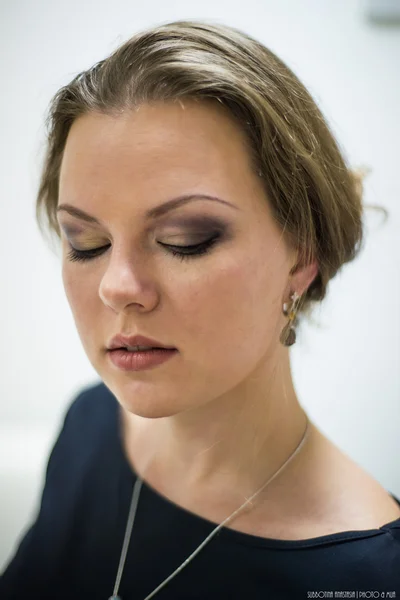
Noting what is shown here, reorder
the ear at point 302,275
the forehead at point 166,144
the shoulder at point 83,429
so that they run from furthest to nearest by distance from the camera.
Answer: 1. the shoulder at point 83,429
2. the ear at point 302,275
3. the forehead at point 166,144

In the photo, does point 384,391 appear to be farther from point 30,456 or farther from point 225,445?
point 30,456

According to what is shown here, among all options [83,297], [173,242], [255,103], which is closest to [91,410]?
[83,297]

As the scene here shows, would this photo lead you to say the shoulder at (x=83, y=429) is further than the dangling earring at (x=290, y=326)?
Yes

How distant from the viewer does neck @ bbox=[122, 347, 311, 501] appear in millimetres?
726

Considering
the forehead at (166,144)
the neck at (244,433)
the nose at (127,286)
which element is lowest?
the neck at (244,433)

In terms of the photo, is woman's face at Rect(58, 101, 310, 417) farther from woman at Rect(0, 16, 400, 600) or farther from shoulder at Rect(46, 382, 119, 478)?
shoulder at Rect(46, 382, 119, 478)

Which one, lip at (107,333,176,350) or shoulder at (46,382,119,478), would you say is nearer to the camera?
lip at (107,333,176,350)

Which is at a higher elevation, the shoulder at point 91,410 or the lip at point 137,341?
the lip at point 137,341

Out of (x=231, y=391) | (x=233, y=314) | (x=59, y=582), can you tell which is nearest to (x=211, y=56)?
(x=233, y=314)

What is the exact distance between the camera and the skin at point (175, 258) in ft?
1.89

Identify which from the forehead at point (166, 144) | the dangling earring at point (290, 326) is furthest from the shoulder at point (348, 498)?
the forehead at point (166, 144)

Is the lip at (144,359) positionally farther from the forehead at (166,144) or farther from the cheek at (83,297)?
the forehead at (166,144)

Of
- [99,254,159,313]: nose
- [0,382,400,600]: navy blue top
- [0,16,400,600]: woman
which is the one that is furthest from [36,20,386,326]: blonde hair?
[0,382,400,600]: navy blue top

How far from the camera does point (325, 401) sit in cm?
90
